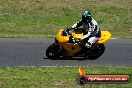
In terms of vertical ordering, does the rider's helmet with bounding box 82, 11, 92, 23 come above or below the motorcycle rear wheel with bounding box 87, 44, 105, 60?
above

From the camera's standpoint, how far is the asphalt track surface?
52.9 feet

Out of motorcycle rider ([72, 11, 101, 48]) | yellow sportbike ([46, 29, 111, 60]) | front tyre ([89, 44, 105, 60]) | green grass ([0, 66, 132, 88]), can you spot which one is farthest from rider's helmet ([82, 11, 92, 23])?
green grass ([0, 66, 132, 88])

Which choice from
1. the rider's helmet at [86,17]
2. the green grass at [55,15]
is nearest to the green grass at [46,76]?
the rider's helmet at [86,17]

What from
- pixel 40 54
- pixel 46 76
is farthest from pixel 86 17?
pixel 46 76

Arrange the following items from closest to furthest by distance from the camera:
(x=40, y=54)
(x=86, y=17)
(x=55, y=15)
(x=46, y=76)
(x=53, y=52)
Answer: (x=46, y=76)
(x=86, y=17)
(x=53, y=52)
(x=40, y=54)
(x=55, y=15)

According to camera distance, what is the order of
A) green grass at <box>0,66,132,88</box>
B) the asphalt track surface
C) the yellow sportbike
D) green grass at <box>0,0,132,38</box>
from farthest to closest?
green grass at <box>0,0,132,38</box>
the yellow sportbike
the asphalt track surface
green grass at <box>0,66,132,88</box>

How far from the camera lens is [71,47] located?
56.4 ft

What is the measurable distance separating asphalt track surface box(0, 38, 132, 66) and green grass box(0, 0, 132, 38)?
353cm

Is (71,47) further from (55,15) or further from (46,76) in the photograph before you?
(55,15)

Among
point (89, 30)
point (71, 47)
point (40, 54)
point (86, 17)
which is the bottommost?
point (40, 54)

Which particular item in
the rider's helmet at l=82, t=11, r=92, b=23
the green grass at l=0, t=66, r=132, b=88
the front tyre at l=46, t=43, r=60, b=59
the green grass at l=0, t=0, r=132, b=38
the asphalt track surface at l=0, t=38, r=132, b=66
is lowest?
the green grass at l=0, t=0, r=132, b=38

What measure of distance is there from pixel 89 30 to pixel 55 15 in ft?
40.5

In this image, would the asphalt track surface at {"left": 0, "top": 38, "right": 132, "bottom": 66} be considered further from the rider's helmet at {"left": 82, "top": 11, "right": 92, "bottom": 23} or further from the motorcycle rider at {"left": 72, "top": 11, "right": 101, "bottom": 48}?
the rider's helmet at {"left": 82, "top": 11, "right": 92, "bottom": 23}

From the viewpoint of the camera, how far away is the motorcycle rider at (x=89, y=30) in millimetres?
16875
